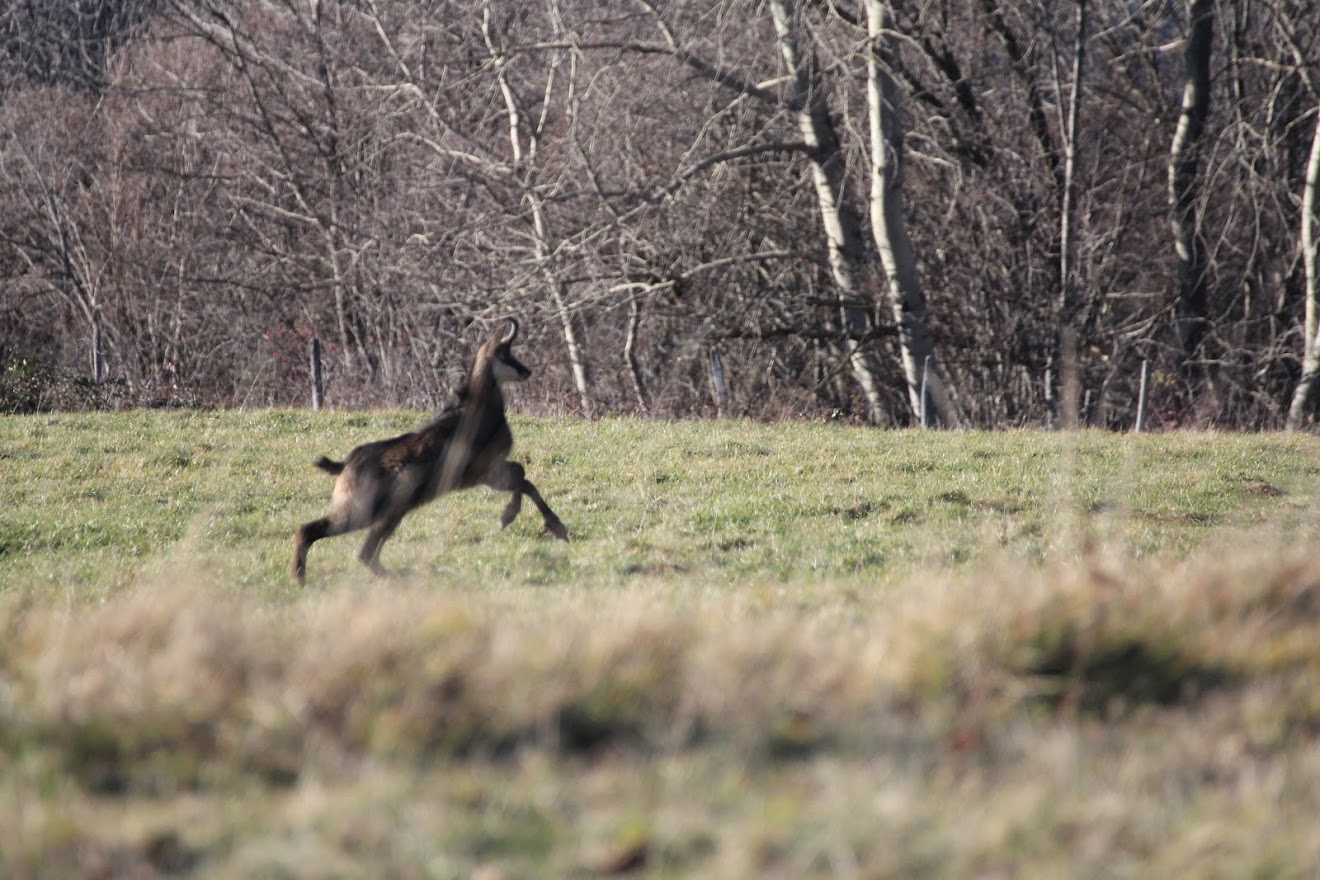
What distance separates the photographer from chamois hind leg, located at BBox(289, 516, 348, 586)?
7.46 m

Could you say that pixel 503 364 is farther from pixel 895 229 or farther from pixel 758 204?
pixel 758 204

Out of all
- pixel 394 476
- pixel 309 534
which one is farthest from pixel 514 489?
pixel 309 534

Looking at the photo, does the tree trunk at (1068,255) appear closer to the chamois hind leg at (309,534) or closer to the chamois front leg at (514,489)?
the chamois front leg at (514,489)

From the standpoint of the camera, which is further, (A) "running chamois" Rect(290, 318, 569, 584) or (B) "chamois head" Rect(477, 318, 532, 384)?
(B) "chamois head" Rect(477, 318, 532, 384)

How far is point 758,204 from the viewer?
2039 centimetres

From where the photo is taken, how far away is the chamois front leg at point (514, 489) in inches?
322

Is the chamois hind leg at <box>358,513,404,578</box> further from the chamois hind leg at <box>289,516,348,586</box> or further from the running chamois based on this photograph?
the chamois hind leg at <box>289,516,348,586</box>

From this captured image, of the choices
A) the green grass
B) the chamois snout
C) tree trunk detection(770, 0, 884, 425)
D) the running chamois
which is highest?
tree trunk detection(770, 0, 884, 425)

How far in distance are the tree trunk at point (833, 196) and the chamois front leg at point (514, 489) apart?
10.2m

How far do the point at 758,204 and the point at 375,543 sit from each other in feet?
45.6

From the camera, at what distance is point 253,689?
3.59 metres

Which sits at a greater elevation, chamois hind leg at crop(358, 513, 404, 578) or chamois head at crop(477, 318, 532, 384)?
chamois head at crop(477, 318, 532, 384)

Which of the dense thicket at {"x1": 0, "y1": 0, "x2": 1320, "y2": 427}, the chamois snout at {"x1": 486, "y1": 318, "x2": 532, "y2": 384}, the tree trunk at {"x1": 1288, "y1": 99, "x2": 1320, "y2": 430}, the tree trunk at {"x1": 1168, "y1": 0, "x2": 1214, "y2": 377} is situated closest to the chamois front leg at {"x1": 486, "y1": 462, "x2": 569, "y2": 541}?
the chamois snout at {"x1": 486, "y1": 318, "x2": 532, "y2": 384}

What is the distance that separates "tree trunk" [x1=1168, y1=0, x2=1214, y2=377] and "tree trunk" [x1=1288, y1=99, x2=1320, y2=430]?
1487 mm
